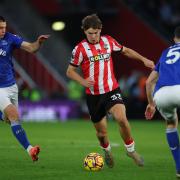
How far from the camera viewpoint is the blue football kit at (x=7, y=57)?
500 inches

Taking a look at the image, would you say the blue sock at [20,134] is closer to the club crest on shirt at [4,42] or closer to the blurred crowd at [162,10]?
the club crest on shirt at [4,42]

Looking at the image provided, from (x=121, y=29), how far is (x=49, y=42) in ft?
9.91

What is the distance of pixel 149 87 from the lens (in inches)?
424

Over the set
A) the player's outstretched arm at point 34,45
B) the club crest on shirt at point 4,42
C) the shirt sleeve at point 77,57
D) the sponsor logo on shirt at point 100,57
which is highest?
the club crest on shirt at point 4,42

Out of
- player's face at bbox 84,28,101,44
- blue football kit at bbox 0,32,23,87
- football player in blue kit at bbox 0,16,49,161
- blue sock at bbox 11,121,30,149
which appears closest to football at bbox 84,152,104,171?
blue sock at bbox 11,121,30,149

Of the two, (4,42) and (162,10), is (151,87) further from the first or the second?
(162,10)

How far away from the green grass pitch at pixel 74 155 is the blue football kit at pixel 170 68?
49.6 inches

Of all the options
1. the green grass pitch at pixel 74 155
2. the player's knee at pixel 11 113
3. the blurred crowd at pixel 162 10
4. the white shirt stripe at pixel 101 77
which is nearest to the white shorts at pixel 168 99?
the green grass pitch at pixel 74 155

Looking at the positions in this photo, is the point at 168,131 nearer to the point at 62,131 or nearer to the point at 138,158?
the point at 138,158

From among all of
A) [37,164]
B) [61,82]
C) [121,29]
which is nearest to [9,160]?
[37,164]

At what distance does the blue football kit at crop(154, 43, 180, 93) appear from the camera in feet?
34.2

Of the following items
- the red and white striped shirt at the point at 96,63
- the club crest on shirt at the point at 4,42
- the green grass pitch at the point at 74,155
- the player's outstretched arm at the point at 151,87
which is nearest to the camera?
the player's outstretched arm at the point at 151,87

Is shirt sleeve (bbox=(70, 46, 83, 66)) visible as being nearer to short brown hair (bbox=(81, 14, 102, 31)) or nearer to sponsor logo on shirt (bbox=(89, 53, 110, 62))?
sponsor logo on shirt (bbox=(89, 53, 110, 62))

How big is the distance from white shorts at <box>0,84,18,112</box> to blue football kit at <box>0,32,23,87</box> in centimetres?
8
